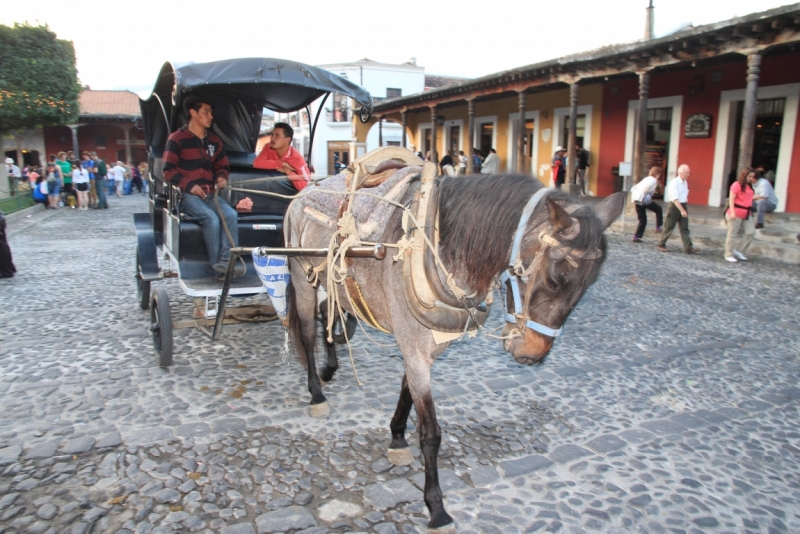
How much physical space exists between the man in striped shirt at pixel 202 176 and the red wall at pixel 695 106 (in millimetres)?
12436

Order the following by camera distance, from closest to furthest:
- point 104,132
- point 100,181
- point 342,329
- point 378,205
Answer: point 378,205 < point 342,329 < point 100,181 < point 104,132

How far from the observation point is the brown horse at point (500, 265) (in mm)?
2178

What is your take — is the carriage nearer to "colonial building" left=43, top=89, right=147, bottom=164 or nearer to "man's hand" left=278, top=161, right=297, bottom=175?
"man's hand" left=278, top=161, right=297, bottom=175

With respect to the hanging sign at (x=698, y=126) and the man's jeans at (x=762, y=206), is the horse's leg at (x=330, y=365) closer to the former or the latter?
the man's jeans at (x=762, y=206)

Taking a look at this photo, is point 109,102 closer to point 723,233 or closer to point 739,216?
point 723,233

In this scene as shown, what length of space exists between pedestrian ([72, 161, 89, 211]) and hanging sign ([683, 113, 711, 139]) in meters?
18.8

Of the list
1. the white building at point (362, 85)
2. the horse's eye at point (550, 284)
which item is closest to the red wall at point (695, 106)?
the horse's eye at point (550, 284)

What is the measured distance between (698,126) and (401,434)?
13.6 m

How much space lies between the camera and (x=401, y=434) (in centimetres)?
314

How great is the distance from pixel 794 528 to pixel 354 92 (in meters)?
4.41

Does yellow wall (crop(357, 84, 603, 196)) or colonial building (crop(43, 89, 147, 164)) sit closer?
yellow wall (crop(357, 84, 603, 196))

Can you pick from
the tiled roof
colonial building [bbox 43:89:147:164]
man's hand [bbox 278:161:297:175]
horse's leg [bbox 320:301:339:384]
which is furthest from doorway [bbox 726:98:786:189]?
the tiled roof

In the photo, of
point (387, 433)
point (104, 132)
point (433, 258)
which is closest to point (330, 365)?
point (387, 433)

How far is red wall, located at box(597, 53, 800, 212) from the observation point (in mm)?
11750
